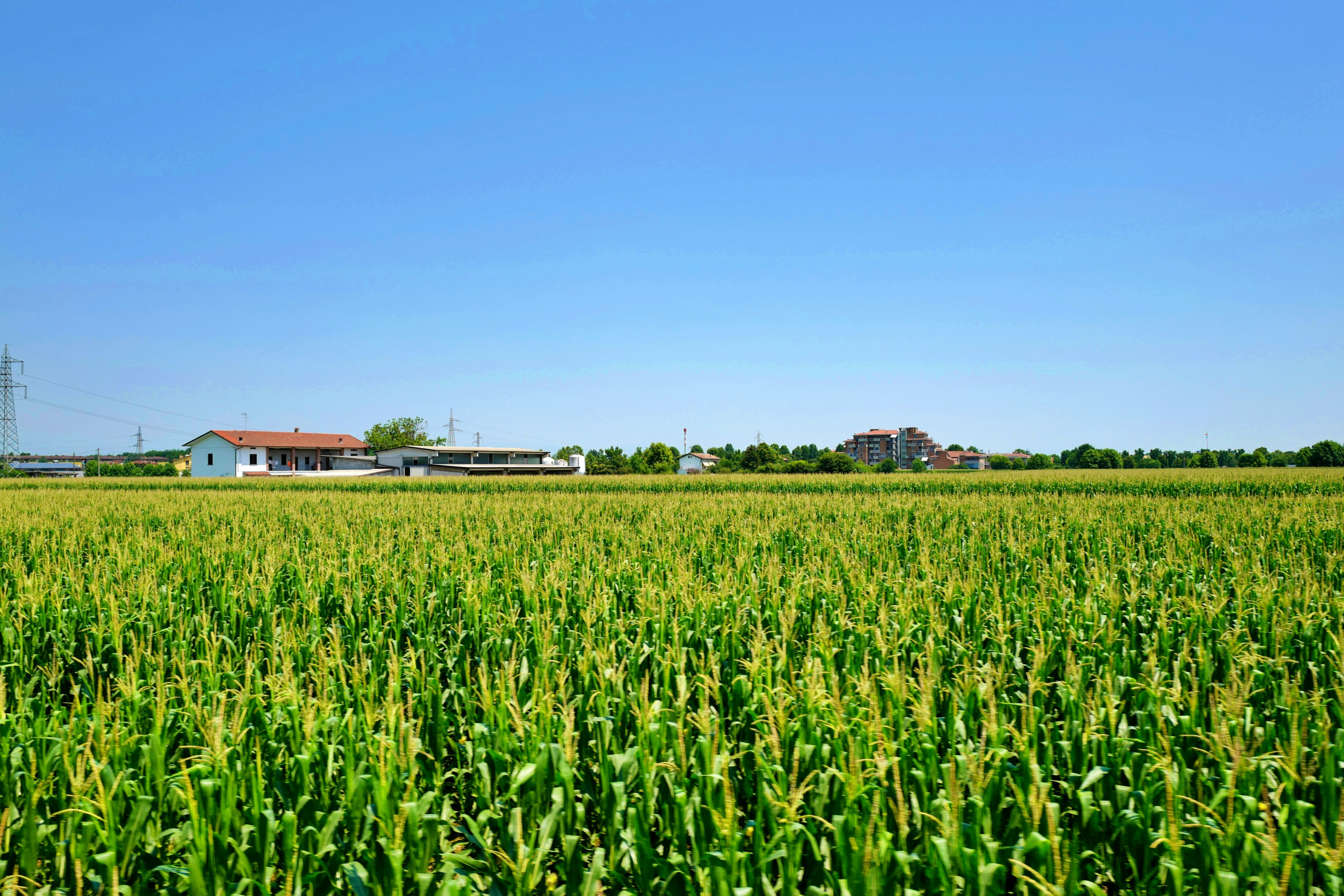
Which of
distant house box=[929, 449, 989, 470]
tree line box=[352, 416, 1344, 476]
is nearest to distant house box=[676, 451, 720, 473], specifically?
tree line box=[352, 416, 1344, 476]

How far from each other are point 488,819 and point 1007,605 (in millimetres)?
6084

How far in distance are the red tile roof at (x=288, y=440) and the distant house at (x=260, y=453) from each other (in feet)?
0.21

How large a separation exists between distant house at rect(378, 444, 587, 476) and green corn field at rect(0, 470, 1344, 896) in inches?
2799

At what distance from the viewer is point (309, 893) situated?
2.76 metres

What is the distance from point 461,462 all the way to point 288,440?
854 inches

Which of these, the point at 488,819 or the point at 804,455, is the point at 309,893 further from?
the point at 804,455

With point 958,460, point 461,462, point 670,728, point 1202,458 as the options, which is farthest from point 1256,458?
point 670,728

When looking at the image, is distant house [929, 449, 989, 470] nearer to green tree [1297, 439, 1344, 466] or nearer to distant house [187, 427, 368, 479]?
green tree [1297, 439, 1344, 466]

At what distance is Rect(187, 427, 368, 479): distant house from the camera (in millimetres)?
76500

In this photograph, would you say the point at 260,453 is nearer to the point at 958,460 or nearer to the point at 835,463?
the point at 835,463

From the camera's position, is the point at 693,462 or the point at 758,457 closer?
the point at 758,457

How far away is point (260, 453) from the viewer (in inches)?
3076

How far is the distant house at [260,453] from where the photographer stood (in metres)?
76.5

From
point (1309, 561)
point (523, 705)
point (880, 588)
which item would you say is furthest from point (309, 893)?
point (1309, 561)
